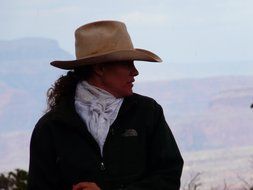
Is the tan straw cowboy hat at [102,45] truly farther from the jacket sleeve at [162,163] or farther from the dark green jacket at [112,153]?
the jacket sleeve at [162,163]

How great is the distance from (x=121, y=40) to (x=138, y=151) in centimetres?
56

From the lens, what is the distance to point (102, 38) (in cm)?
571

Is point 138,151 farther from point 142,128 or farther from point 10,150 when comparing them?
point 10,150

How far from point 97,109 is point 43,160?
34 cm

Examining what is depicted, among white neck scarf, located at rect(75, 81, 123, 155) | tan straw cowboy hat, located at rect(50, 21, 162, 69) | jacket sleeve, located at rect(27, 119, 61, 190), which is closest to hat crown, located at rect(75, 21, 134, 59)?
tan straw cowboy hat, located at rect(50, 21, 162, 69)

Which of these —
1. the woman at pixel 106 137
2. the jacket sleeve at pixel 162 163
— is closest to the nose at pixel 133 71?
the woman at pixel 106 137

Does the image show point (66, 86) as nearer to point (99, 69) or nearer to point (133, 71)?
point (99, 69)

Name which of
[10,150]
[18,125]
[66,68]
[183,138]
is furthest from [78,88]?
[183,138]

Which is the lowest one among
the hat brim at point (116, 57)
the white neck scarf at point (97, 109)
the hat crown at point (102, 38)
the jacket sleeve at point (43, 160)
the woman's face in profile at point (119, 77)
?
the jacket sleeve at point (43, 160)

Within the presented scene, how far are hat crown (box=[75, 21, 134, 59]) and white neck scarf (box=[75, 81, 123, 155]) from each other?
0.18m

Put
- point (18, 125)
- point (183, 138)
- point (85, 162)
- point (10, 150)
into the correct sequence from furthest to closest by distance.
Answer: point (183, 138)
point (18, 125)
point (10, 150)
point (85, 162)

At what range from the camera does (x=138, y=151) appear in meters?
5.49

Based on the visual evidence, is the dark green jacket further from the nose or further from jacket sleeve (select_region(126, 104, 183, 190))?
the nose

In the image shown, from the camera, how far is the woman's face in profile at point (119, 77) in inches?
219
